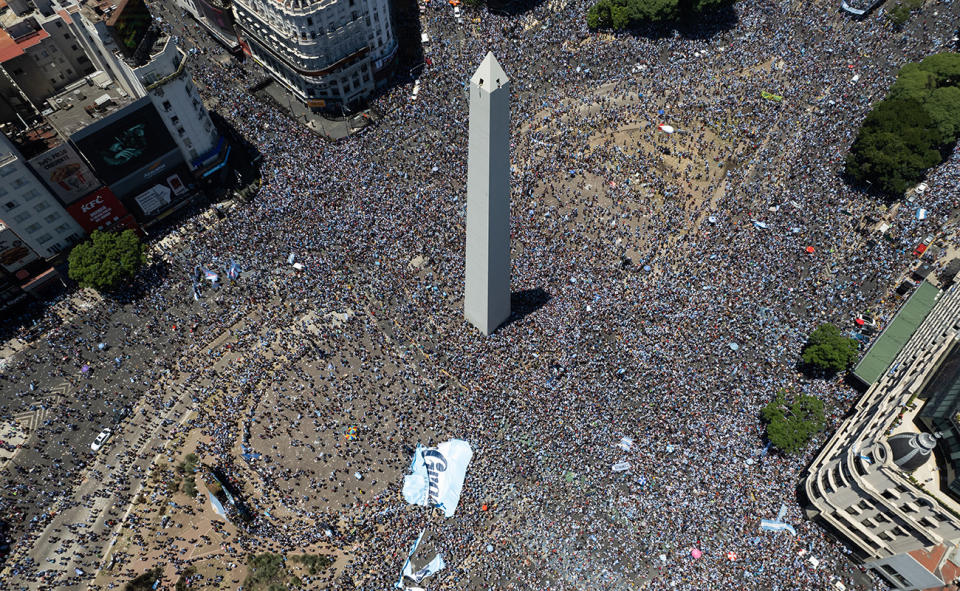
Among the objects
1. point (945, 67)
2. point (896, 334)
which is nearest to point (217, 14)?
point (896, 334)

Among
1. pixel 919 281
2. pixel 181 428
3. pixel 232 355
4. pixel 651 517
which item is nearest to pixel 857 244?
pixel 919 281

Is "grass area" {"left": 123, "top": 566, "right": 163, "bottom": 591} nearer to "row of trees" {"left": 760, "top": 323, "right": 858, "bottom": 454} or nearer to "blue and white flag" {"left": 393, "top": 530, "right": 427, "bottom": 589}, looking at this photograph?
"blue and white flag" {"left": 393, "top": 530, "right": 427, "bottom": 589}

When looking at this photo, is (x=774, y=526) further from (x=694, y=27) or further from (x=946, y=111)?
(x=694, y=27)

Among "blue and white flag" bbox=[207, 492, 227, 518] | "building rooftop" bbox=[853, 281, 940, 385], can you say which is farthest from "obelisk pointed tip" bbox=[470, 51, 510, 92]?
"building rooftop" bbox=[853, 281, 940, 385]

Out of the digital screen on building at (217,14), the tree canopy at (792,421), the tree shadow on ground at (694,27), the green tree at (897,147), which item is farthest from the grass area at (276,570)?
the tree shadow on ground at (694,27)

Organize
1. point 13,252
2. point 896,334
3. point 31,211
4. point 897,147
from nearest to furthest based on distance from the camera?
point 896,334
point 31,211
point 13,252
point 897,147

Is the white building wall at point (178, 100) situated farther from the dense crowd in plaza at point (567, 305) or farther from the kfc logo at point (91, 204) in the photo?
the kfc logo at point (91, 204)
